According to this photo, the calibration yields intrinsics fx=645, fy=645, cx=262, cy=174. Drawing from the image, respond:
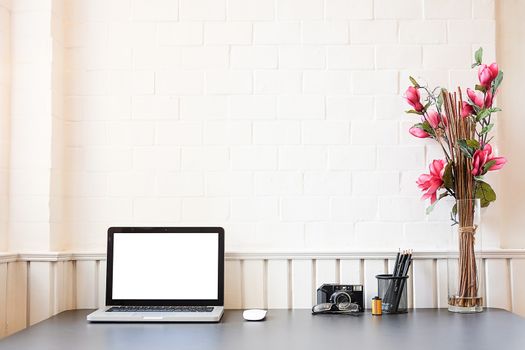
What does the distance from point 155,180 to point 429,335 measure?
105 cm

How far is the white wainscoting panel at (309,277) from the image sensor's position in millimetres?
2160

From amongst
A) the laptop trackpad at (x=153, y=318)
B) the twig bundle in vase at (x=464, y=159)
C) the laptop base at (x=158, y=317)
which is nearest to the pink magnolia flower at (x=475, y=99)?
the twig bundle in vase at (x=464, y=159)

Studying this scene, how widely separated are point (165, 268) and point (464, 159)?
101 centimetres

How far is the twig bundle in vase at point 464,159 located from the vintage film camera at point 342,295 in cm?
29

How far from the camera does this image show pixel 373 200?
2.21 meters

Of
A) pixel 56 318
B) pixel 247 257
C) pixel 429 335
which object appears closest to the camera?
pixel 429 335

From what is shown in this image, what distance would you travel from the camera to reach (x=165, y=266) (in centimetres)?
205

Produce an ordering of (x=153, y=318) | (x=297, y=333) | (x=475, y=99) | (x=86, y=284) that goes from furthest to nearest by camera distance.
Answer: (x=86, y=284) < (x=475, y=99) < (x=153, y=318) < (x=297, y=333)

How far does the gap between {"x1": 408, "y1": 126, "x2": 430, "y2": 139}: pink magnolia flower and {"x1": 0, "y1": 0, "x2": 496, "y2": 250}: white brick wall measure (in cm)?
8

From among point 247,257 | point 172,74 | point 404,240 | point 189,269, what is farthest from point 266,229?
point 172,74

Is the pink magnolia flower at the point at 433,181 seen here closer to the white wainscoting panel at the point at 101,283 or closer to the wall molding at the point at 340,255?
the wall molding at the point at 340,255

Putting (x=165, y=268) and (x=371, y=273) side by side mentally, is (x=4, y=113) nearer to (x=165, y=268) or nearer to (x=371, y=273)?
(x=165, y=268)

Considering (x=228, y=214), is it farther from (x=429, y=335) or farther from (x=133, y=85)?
(x=429, y=335)

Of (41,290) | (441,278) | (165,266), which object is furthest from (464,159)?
(41,290)
